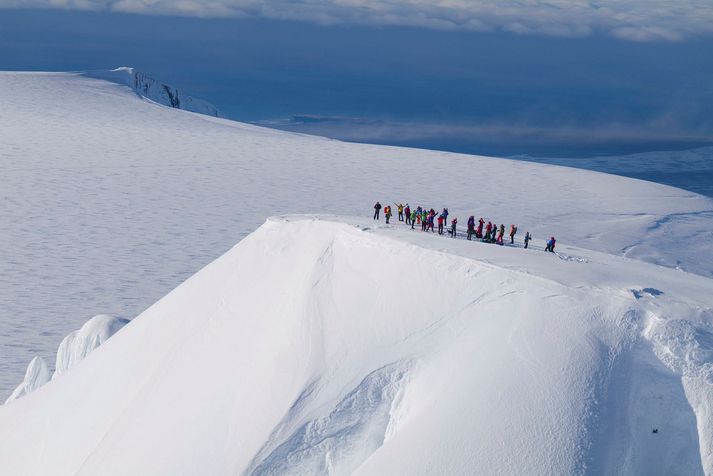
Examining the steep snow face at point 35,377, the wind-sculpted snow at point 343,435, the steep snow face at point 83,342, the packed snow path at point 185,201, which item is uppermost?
the wind-sculpted snow at point 343,435

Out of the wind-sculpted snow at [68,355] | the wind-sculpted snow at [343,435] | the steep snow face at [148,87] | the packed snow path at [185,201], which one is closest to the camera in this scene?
the wind-sculpted snow at [343,435]

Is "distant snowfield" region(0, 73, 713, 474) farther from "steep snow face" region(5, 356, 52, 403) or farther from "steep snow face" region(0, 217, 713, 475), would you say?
"steep snow face" region(5, 356, 52, 403)

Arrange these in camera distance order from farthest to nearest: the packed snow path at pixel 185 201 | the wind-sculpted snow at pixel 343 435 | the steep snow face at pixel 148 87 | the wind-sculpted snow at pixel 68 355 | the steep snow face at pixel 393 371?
the steep snow face at pixel 148 87
the packed snow path at pixel 185 201
the wind-sculpted snow at pixel 68 355
the wind-sculpted snow at pixel 343 435
the steep snow face at pixel 393 371

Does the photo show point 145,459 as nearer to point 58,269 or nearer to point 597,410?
point 597,410

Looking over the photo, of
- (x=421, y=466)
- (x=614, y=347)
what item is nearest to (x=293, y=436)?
(x=421, y=466)

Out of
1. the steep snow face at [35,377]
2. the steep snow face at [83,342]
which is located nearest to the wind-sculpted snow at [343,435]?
the steep snow face at [83,342]

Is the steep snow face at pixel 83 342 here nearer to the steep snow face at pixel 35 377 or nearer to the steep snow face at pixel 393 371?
the steep snow face at pixel 35 377
